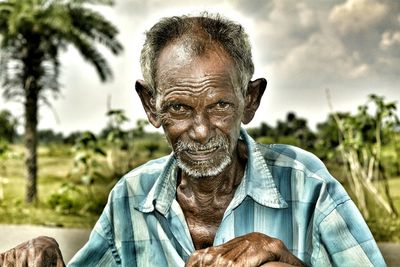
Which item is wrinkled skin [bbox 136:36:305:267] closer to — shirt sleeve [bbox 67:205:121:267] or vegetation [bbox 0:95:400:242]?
shirt sleeve [bbox 67:205:121:267]

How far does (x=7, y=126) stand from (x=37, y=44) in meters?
2.28

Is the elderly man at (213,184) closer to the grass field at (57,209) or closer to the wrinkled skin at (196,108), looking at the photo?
the wrinkled skin at (196,108)

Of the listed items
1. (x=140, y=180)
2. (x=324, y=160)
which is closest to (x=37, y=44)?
(x=324, y=160)

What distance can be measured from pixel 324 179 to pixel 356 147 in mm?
7547

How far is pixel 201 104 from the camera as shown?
7.09 feet

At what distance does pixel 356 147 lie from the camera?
31.6 ft

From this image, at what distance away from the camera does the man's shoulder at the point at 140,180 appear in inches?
103

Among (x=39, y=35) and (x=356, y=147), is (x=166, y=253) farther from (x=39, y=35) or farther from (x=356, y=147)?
(x=39, y=35)

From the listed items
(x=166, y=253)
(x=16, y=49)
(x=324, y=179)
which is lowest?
(x=166, y=253)

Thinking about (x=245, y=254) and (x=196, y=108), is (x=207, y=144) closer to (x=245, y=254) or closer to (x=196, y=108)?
(x=196, y=108)

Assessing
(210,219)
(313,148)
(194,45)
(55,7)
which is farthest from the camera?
(55,7)

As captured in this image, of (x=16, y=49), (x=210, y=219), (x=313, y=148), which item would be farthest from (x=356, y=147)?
(x=16, y=49)

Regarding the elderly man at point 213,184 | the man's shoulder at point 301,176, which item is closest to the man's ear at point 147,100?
the elderly man at point 213,184

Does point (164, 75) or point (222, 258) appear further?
point (164, 75)
